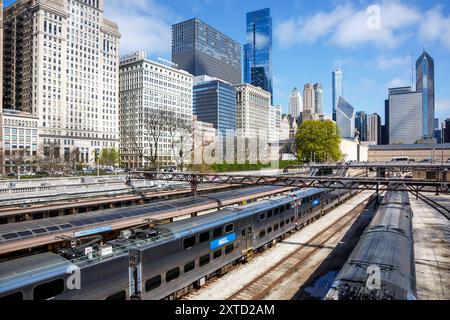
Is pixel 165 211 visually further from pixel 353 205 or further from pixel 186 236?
pixel 353 205

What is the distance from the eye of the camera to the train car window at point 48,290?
10.4 meters

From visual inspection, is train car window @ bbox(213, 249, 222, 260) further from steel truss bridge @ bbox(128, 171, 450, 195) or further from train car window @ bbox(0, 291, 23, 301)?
train car window @ bbox(0, 291, 23, 301)

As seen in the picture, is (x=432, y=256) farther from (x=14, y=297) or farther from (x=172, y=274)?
(x=14, y=297)

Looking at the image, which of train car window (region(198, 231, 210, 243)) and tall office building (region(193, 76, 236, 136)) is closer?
train car window (region(198, 231, 210, 243))

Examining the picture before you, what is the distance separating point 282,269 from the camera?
22312mm

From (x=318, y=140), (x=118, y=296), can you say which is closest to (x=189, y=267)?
(x=118, y=296)

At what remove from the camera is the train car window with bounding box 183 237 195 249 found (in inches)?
→ 633

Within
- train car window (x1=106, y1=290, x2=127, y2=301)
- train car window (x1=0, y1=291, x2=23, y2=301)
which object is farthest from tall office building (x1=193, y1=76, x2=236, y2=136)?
train car window (x1=0, y1=291, x2=23, y2=301)

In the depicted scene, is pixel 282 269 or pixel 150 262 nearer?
pixel 150 262

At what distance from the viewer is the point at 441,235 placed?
33062 millimetres

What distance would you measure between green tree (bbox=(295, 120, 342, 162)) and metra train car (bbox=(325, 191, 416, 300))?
80706 mm

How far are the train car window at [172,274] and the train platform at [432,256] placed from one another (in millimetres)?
14132

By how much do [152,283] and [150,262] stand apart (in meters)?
1.03
